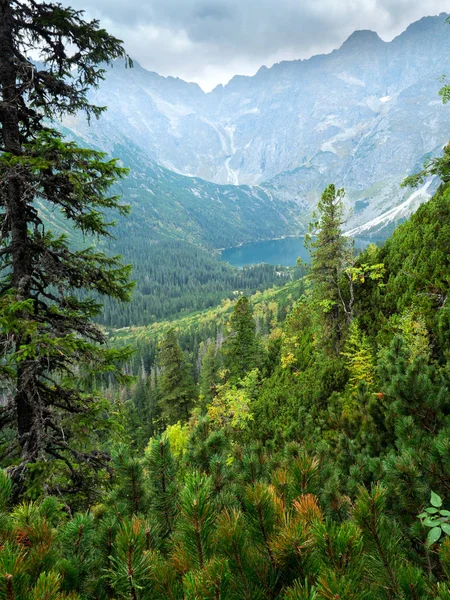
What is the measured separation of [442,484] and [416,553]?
0.61 m

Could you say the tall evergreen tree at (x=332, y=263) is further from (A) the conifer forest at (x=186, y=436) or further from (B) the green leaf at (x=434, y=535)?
(B) the green leaf at (x=434, y=535)

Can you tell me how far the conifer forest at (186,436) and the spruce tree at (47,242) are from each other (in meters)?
0.04

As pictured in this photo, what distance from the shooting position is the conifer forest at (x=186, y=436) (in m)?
1.68

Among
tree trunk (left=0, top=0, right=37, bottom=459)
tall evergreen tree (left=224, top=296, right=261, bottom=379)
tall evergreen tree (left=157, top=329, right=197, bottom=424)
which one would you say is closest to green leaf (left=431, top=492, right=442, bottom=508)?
tree trunk (left=0, top=0, right=37, bottom=459)

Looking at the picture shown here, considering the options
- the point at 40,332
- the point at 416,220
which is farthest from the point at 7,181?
the point at 416,220

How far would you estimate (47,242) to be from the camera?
636 cm

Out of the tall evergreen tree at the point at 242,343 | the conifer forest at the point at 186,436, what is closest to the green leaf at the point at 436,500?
the conifer forest at the point at 186,436

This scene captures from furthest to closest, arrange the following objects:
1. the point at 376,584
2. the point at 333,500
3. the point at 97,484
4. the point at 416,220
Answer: the point at 416,220 → the point at 97,484 → the point at 333,500 → the point at 376,584

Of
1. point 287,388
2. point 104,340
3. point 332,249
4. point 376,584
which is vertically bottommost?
point 287,388

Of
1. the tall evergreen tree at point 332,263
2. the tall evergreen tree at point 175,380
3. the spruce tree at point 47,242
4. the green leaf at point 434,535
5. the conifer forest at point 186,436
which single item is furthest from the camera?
the tall evergreen tree at point 175,380

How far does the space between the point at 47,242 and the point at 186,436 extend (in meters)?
5.32

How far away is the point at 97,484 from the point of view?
6.21 m

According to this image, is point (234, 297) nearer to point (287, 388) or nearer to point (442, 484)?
point (287, 388)

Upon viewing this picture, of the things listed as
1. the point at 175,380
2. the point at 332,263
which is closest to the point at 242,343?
the point at 175,380
